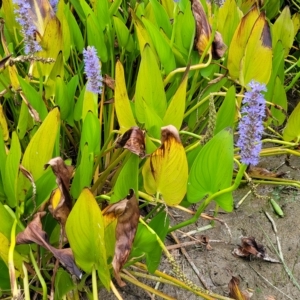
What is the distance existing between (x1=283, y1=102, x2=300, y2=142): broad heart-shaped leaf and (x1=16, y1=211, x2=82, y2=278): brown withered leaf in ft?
2.08

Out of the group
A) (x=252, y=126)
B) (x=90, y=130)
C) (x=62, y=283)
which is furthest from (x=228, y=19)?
(x=62, y=283)

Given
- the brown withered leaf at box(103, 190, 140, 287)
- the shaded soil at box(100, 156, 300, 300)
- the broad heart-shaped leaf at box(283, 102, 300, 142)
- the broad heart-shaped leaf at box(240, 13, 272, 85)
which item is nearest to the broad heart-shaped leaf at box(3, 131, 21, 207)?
the brown withered leaf at box(103, 190, 140, 287)

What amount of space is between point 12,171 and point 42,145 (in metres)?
0.07

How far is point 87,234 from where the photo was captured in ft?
2.39

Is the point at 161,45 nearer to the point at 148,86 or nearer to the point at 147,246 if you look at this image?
the point at 148,86

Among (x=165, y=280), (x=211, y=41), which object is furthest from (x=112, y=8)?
(x=165, y=280)

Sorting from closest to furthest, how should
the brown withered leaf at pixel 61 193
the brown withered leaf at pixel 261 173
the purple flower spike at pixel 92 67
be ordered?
1. the brown withered leaf at pixel 61 193
2. the purple flower spike at pixel 92 67
3. the brown withered leaf at pixel 261 173

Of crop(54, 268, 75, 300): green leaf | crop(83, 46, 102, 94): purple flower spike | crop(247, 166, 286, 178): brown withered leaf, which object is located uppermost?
crop(83, 46, 102, 94): purple flower spike

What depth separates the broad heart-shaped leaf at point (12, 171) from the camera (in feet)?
2.66

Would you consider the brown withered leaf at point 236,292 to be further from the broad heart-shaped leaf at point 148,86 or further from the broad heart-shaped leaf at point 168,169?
the broad heart-shaped leaf at point 148,86

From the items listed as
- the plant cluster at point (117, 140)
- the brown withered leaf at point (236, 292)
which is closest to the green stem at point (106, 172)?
the plant cluster at point (117, 140)

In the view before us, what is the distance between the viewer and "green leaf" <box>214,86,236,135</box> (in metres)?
0.95

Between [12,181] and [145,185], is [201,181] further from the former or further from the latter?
[12,181]

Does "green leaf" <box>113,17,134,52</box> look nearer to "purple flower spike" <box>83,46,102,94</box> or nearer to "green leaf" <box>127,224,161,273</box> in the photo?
"purple flower spike" <box>83,46,102,94</box>
